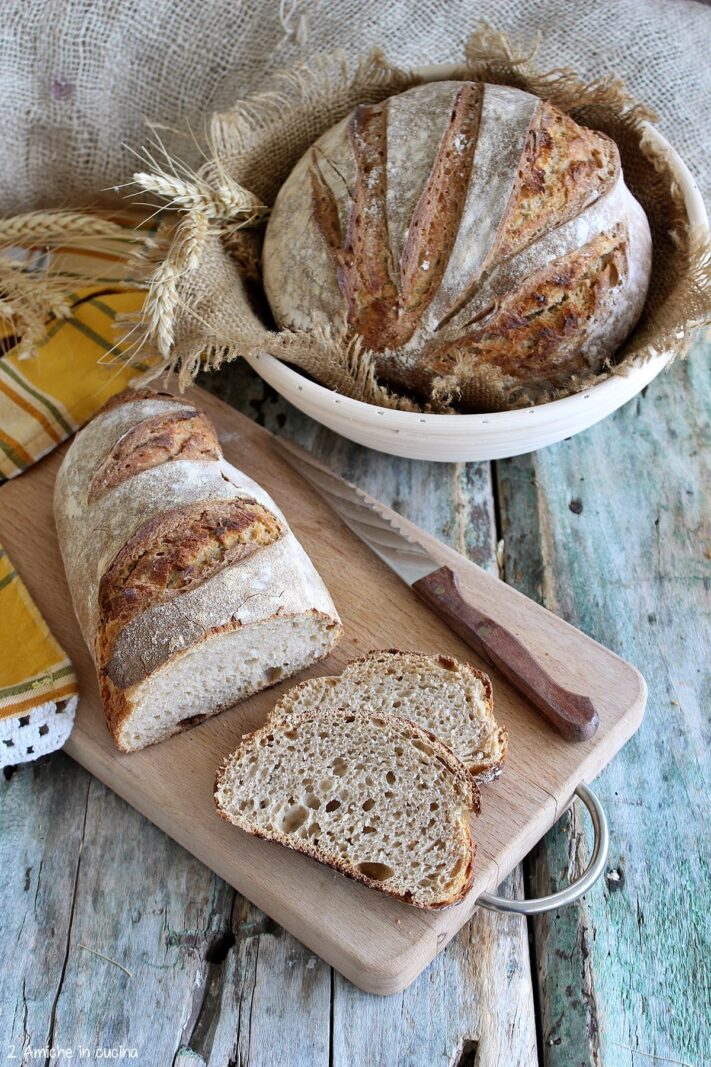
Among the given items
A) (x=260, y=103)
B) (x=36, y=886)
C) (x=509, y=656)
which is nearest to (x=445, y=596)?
(x=509, y=656)

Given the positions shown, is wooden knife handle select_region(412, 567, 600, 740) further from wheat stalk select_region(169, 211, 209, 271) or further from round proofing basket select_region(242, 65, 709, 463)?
wheat stalk select_region(169, 211, 209, 271)

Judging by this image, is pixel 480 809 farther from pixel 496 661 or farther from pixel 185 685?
pixel 185 685

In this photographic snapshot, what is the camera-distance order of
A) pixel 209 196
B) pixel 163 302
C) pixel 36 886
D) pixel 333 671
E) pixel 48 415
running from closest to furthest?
1. pixel 36 886
2. pixel 333 671
3. pixel 163 302
4. pixel 209 196
5. pixel 48 415

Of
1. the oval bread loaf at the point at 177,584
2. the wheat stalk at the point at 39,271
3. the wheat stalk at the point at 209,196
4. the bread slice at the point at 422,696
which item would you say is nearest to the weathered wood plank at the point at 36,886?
the oval bread loaf at the point at 177,584

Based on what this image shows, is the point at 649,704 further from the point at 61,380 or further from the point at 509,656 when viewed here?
the point at 61,380

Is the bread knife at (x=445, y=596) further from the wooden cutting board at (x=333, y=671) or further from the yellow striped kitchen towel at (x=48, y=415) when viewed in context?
the yellow striped kitchen towel at (x=48, y=415)

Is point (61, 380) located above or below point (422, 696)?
above
